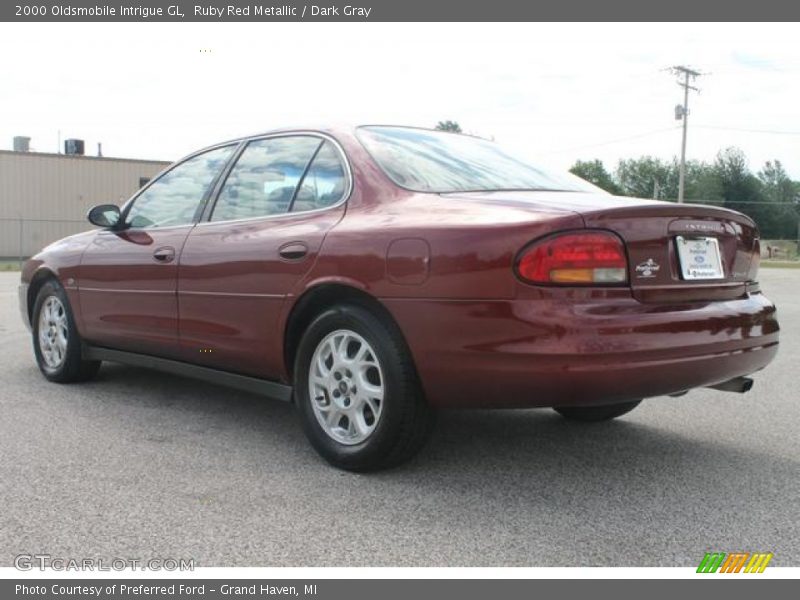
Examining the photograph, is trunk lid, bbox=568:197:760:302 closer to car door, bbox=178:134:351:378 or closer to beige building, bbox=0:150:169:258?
car door, bbox=178:134:351:378

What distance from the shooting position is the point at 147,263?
15.2 feet

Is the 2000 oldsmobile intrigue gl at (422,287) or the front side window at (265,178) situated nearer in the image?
the 2000 oldsmobile intrigue gl at (422,287)

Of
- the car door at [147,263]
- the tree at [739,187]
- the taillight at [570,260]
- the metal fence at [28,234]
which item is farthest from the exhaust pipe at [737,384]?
the tree at [739,187]

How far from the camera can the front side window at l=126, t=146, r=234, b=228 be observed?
457 centimetres

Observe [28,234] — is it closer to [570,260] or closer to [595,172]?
[570,260]

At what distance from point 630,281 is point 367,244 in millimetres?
1074

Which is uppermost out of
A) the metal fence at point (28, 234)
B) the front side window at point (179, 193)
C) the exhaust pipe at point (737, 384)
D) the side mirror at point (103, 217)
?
the front side window at point (179, 193)

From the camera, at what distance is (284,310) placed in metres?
3.73

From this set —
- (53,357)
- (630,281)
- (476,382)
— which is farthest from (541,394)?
(53,357)

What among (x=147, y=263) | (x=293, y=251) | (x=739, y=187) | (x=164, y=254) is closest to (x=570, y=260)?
(x=293, y=251)

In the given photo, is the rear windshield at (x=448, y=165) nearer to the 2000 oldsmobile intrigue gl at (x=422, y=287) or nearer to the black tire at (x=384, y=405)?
the 2000 oldsmobile intrigue gl at (x=422, y=287)

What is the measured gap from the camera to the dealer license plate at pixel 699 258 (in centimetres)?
320

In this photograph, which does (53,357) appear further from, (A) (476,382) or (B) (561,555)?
(B) (561,555)

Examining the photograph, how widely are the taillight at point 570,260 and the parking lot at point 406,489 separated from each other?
895mm
